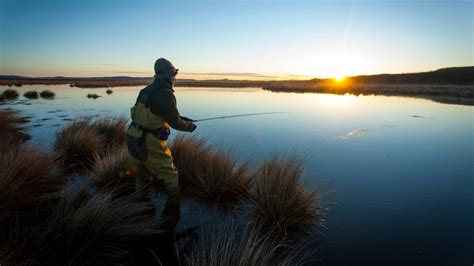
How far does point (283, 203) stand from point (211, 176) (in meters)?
1.61

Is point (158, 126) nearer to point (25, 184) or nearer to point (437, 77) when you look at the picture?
point (25, 184)

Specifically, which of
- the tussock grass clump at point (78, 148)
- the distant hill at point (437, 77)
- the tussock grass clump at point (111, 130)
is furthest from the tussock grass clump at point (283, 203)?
the distant hill at point (437, 77)

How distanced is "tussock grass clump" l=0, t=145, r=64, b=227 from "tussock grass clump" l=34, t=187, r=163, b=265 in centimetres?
55

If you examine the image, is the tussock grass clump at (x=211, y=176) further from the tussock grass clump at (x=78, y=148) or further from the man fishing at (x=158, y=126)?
the tussock grass clump at (x=78, y=148)

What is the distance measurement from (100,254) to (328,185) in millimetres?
4419

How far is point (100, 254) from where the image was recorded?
342cm

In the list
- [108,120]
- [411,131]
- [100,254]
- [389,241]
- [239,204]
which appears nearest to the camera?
[100,254]

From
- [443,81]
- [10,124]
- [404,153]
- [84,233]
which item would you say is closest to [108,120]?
[10,124]

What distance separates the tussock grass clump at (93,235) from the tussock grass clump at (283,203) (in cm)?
149

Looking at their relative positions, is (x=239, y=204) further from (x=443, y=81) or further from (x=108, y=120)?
(x=443, y=81)

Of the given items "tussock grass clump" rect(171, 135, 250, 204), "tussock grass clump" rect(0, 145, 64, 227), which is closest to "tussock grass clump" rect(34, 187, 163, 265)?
"tussock grass clump" rect(0, 145, 64, 227)

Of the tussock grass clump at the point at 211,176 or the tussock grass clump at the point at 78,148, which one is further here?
the tussock grass clump at the point at 78,148

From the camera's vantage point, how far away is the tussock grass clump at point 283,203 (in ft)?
14.8

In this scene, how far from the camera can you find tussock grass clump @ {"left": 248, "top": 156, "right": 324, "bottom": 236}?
4512mm
